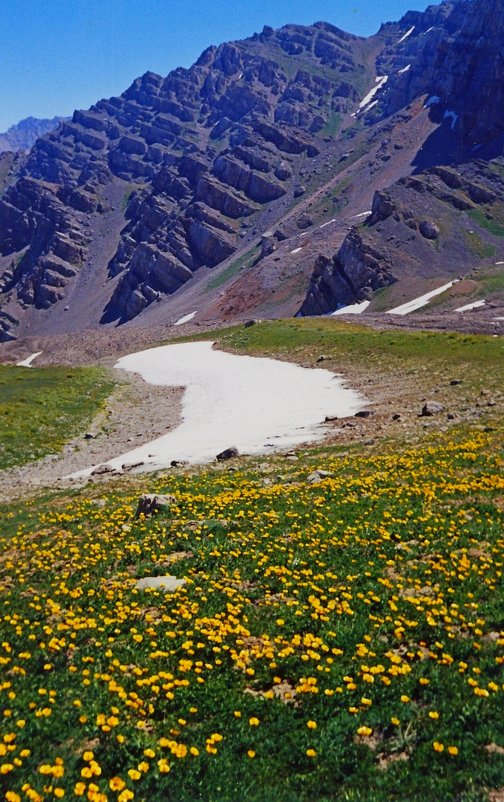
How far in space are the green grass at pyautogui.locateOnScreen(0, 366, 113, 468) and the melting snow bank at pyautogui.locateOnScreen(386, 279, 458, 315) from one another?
2967 inches

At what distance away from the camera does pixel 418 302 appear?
121 meters

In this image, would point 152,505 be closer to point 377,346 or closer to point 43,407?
point 43,407

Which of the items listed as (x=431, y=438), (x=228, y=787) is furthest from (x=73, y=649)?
(x=431, y=438)

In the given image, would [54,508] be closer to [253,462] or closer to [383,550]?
[253,462]

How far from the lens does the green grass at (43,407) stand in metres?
36.1

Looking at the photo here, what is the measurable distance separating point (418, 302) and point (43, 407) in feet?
320

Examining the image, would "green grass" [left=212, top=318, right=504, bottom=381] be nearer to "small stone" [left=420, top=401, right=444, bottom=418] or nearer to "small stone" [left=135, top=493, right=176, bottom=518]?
"small stone" [left=420, top=401, right=444, bottom=418]

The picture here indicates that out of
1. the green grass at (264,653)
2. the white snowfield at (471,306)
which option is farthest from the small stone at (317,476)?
the white snowfield at (471,306)

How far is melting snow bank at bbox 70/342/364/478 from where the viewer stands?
99.9ft

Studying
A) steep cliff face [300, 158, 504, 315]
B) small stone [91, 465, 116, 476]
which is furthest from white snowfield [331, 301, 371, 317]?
small stone [91, 465, 116, 476]

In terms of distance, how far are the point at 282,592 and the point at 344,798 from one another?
16.2ft

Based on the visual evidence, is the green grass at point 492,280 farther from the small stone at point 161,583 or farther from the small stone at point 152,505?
the small stone at point 161,583

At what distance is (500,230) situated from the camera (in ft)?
533

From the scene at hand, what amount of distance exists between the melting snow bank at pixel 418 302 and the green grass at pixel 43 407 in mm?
75361
